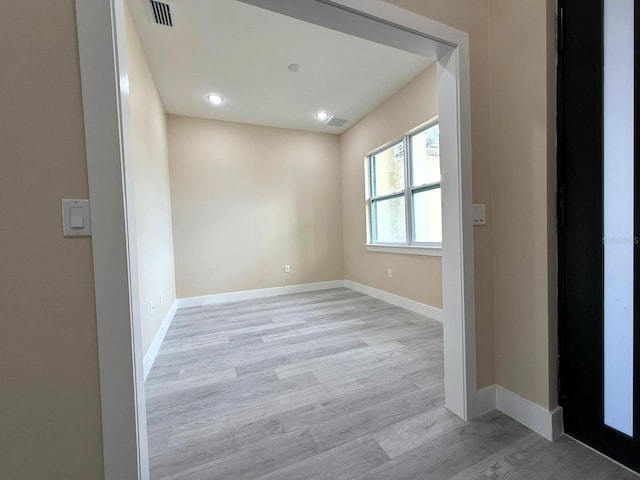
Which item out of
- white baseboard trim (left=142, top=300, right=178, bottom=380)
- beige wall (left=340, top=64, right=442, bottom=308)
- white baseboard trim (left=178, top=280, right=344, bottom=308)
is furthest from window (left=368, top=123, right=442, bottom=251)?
white baseboard trim (left=142, top=300, right=178, bottom=380)

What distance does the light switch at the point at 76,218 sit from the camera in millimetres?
773

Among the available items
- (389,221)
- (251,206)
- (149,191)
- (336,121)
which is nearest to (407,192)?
(389,221)

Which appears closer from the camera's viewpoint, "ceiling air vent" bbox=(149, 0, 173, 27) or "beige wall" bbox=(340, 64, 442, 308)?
"ceiling air vent" bbox=(149, 0, 173, 27)

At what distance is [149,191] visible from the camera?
8.02ft

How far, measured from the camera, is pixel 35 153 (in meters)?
0.75

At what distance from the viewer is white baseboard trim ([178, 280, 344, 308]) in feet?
12.7

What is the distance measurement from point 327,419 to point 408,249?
2343 millimetres

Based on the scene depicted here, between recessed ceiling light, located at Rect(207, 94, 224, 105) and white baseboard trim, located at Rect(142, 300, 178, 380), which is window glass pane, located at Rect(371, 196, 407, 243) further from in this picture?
white baseboard trim, located at Rect(142, 300, 178, 380)

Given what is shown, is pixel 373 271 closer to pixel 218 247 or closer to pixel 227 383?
pixel 218 247

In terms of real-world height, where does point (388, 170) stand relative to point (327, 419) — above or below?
above

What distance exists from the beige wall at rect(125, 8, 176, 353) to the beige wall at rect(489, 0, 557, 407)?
7.42ft

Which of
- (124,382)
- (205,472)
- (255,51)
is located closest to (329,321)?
(205,472)

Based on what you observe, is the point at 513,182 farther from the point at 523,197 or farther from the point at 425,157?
the point at 425,157

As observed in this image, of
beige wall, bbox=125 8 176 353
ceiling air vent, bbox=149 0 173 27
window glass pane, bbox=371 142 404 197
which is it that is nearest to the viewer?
ceiling air vent, bbox=149 0 173 27
